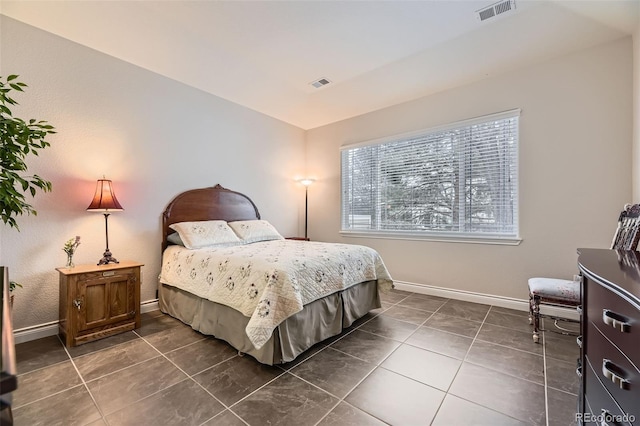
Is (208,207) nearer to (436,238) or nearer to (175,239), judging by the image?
(175,239)

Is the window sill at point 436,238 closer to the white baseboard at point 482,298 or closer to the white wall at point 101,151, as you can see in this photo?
the white baseboard at point 482,298

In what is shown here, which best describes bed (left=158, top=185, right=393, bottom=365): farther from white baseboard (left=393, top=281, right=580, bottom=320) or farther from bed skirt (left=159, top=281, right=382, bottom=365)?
white baseboard (left=393, top=281, right=580, bottom=320)

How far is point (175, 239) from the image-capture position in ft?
10.3

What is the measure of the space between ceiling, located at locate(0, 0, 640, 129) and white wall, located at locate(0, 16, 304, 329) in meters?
0.22

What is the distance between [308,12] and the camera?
96.5 inches

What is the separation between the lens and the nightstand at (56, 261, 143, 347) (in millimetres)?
2251

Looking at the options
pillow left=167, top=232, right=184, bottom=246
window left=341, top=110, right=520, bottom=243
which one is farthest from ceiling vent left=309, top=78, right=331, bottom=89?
pillow left=167, top=232, right=184, bottom=246

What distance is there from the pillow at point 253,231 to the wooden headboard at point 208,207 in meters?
0.23

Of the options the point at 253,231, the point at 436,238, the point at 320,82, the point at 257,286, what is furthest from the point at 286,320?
the point at 320,82

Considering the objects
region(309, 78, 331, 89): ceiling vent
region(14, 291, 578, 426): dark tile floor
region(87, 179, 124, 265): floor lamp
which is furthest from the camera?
region(309, 78, 331, 89): ceiling vent

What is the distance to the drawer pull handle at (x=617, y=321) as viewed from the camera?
0.76 meters

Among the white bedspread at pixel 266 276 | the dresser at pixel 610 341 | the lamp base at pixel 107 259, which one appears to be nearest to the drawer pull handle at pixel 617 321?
the dresser at pixel 610 341

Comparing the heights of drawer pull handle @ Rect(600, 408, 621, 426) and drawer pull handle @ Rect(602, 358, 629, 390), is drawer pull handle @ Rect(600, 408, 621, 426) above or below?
below

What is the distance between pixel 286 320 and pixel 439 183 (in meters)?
2.77
